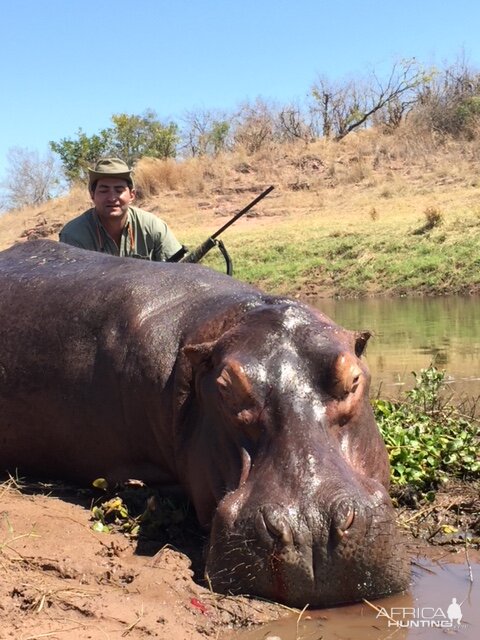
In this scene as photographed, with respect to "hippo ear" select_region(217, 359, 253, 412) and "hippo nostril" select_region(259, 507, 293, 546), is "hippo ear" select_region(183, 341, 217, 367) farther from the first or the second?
"hippo nostril" select_region(259, 507, 293, 546)

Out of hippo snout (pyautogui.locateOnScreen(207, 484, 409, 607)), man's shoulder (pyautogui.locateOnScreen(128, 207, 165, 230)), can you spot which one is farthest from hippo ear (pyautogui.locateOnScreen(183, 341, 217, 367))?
man's shoulder (pyautogui.locateOnScreen(128, 207, 165, 230))

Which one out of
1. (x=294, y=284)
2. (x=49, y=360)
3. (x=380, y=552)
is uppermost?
(x=49, y=360)

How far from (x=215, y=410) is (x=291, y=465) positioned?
0.52 metres

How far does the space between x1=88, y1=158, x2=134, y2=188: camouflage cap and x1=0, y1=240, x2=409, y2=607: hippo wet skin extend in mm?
1842

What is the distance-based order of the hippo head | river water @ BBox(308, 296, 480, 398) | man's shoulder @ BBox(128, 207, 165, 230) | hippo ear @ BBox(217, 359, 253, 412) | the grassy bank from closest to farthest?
the hippo head < hippo ear @ BBox(217, 359, 253, 412) < man's shoulder @ BBox(128, 207, 165, 230) < river water @ BBox(308, 296, 480, 398) < the grassy bank

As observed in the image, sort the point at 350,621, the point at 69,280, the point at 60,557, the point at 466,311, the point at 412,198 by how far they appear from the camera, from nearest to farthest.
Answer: the point at 350,621
the point at 60,557
the point at 69,280
the point at 466,311
the point at 412,198

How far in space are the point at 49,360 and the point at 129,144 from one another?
3379 centimetres

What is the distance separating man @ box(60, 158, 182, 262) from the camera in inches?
271

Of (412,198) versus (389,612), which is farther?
(412,198)

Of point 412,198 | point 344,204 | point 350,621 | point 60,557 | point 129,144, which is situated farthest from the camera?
point 129,144

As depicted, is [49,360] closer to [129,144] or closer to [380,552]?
[380,552]

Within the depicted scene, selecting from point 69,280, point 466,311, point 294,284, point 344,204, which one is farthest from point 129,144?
point 69,280

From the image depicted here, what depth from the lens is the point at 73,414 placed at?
4.19 meters

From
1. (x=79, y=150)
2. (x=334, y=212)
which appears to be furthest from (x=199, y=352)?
(x=79, y=150)
